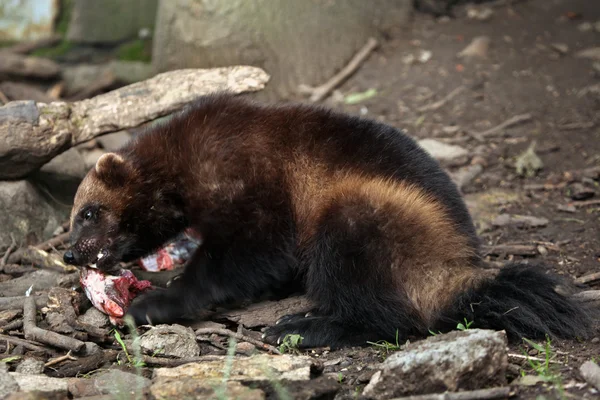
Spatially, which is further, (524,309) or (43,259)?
(43,259)

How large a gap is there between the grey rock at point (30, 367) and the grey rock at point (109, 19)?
22.4ft

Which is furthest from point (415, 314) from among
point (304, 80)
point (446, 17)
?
point (446, 17)

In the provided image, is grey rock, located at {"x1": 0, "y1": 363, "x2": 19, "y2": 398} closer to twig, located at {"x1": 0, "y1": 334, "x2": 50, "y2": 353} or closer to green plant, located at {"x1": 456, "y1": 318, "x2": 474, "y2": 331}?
twig, located at {"x1": 0, "y1": 334, "x2": 50, "y2": 353}

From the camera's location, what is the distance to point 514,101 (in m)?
8.23

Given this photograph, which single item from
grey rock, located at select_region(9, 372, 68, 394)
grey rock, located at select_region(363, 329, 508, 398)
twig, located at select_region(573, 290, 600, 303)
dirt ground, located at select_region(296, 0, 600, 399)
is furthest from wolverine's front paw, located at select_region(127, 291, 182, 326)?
dirt ground, located at select_region(296, 0, 600, 399)

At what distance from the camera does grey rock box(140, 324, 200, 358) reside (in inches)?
164

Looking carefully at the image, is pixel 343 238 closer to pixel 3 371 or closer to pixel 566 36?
pixel 3 371

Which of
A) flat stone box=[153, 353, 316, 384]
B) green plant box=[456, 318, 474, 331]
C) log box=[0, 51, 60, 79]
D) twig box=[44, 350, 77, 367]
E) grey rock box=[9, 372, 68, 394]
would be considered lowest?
twig box=[44, 350, 77, 367]

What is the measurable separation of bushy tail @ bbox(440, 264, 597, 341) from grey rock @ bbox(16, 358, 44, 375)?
2179mm

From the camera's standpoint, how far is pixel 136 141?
199 inches

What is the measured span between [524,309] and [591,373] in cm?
66

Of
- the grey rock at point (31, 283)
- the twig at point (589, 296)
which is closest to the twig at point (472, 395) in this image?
the twig at point (589, 296)

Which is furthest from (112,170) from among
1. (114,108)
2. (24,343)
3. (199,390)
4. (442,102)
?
(442,102)

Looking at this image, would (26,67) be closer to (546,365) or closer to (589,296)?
(589,296)
